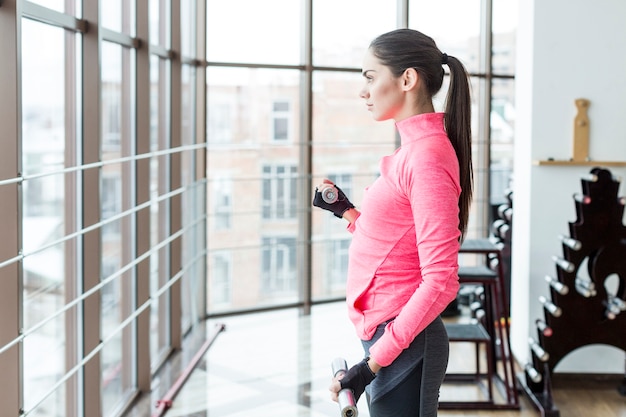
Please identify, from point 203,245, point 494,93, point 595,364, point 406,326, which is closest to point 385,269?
point 406,326

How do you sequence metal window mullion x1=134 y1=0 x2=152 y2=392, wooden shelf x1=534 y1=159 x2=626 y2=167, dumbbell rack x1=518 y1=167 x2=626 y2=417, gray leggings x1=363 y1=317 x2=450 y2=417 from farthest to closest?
wooden shelf x1=534 y1=159 x2=626 y2=167 < metal window mullion x1=134 y1=0 x2=152 y2=392 < dumbbell rack x1=518 y1=167 x2=626 y2=417 < gray leggings x1=363 y1=317 x2=450 y2=417

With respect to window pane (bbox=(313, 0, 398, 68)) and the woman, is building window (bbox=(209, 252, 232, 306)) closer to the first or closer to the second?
window pane (bbox=(313, 0, 398, 68))

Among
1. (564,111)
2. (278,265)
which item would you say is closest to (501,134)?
(278,265)

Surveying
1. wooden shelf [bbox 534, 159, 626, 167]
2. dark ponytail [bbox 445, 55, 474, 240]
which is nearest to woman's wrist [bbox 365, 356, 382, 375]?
dark ponytail [bbox 445, 55, 474, 240]

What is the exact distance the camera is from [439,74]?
168cm

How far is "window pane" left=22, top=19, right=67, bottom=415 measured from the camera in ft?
9.00

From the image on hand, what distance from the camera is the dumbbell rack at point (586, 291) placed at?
12.7ft

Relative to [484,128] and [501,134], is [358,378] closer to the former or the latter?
[484,128]

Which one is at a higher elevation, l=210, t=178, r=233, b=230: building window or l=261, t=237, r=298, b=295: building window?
l=210, t=178, r=233, b=230: building window

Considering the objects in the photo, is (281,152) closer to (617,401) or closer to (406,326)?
(617,401)

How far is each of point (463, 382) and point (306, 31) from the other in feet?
8.80

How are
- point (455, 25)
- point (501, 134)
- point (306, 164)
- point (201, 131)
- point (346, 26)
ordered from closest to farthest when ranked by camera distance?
point (201, 131)
point (306, 164)
point (346, 26)
point (455, 25)
point (501, 134)

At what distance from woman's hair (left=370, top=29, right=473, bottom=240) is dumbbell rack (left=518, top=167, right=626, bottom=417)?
2.32 meters

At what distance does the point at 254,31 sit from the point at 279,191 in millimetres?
1113
